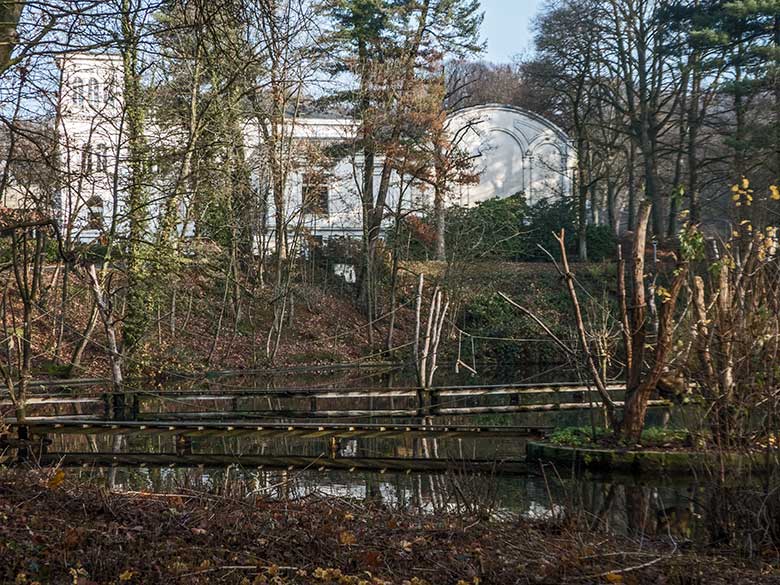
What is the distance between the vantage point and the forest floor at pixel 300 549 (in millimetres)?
5480

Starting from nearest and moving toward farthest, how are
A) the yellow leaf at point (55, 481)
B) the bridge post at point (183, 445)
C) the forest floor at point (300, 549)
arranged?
the forest floor at point (300, 549) < the yellow leaf at point (55, 481) < the bridge post at point (183, 445)

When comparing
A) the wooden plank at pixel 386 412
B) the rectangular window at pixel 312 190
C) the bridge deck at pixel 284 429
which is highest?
the rectangular window at pixel 312 190

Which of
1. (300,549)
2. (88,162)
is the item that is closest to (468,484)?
(300,549)

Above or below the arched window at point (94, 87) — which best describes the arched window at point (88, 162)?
below

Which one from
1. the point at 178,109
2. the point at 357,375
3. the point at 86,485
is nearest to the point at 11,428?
the point at 86,485

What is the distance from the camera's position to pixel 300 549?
6.08m

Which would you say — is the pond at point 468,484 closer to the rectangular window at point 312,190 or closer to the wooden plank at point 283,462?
the wooden plank at point 283,462

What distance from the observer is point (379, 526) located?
23.1 ft

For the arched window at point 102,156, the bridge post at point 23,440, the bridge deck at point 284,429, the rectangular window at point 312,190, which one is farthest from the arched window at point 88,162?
the rectangular window at point 312,190

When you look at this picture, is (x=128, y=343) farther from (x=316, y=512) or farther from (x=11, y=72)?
(x=316, y=512)

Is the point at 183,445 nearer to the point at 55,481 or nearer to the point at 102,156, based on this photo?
the point at 102,156

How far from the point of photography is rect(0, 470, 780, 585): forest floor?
5480mm

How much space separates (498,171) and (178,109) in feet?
71.4

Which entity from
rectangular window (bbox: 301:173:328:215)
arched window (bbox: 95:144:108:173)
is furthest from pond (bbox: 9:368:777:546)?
rectangular window (bbox: 301:173:328:215)
